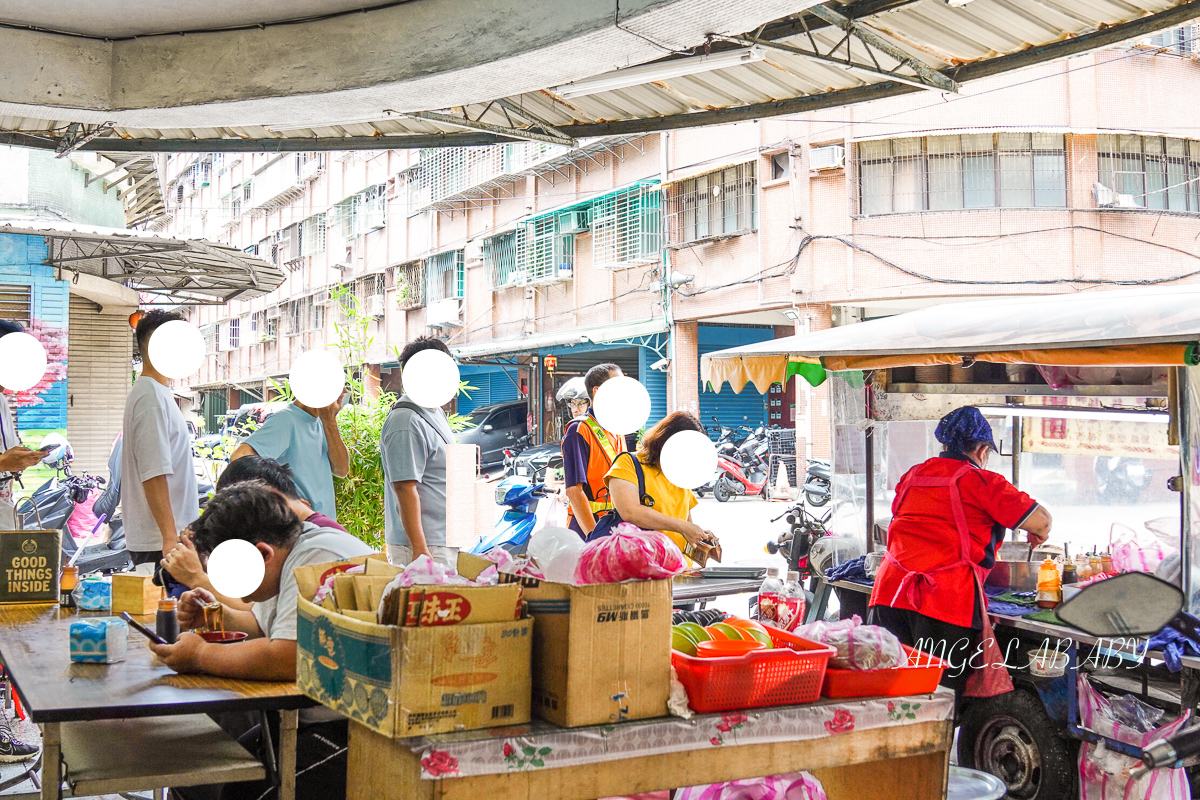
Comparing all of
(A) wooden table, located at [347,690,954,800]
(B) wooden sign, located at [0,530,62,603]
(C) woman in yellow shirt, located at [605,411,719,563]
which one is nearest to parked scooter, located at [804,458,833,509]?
(C) woman in yellow shirt, located at [605,411,719,563]

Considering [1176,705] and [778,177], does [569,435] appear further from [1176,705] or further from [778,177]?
[778,177]

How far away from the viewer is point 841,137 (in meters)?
16.6

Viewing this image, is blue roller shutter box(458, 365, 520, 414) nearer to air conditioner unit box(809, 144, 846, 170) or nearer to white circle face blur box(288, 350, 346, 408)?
air conditioner unit box(809, 144, 846, 170)

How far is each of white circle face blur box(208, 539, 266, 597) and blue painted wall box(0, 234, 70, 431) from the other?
9142mm

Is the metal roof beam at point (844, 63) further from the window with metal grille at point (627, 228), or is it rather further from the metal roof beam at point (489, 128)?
the window with metal grille at point (627, 228)

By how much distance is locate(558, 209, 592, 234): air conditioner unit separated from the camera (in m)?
21.6

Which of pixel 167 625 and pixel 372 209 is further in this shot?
pixel 372 209

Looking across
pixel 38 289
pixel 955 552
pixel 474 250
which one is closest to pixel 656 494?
pixel 955 552

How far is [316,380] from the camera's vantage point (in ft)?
14.8

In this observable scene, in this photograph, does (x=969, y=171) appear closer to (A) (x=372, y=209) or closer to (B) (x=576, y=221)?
(B) (x=576, y=221)

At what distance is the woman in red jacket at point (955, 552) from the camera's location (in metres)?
4.20

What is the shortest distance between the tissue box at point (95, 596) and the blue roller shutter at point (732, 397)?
18.3 meters

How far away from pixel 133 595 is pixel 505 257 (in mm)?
20932

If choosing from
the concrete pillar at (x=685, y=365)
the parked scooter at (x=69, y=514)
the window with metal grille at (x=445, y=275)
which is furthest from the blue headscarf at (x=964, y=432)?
the window with metal grille at (x=445, y=275)
